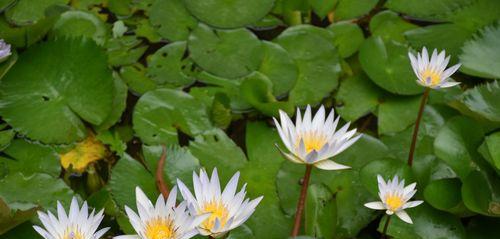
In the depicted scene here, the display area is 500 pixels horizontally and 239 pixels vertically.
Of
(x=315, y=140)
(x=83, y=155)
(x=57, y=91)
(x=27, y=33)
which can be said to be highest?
(x=315, y=140)

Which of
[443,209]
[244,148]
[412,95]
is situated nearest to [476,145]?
[443,209]

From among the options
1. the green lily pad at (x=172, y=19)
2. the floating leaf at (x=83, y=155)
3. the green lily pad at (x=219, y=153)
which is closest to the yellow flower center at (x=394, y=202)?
the green lily pad at (x=219, y=153)

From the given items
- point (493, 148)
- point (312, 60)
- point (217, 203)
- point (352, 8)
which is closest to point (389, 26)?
point (352, 8)

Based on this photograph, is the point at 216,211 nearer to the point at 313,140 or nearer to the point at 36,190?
the point at 313,140

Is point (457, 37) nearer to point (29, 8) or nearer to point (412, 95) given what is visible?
point (412, 95)

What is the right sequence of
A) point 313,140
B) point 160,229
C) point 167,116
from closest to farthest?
point 160,229, point 313,140, point 167,116

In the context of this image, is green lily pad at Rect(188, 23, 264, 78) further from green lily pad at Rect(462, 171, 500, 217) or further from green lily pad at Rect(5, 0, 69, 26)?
green lily pad at Rect(462, 171, 500, 217)
